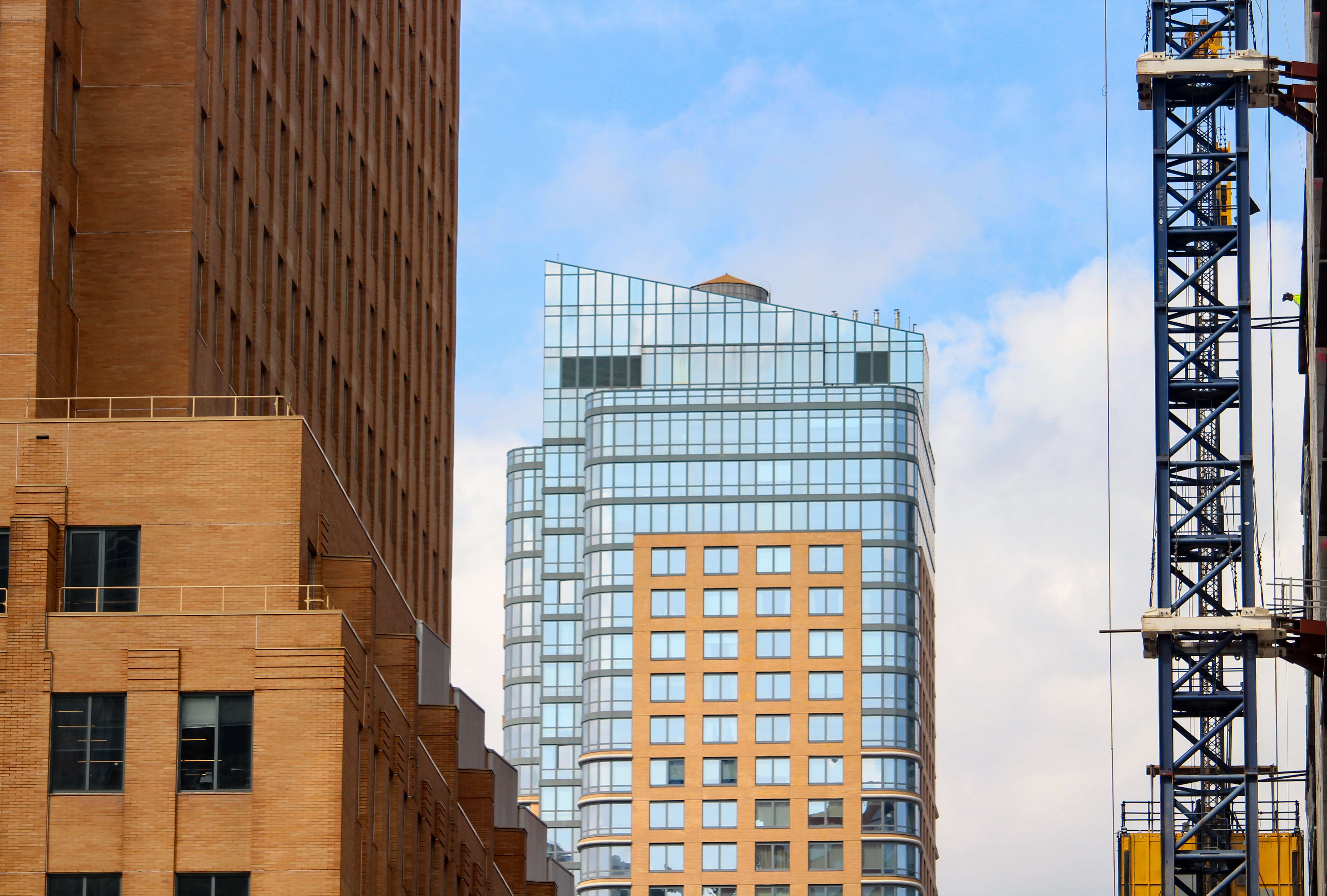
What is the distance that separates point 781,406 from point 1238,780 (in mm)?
107078

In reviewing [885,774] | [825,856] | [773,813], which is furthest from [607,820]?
[885,774]

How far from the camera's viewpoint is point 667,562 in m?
179

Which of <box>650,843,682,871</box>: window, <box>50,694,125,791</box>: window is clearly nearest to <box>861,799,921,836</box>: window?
<box>650,843,682,871</box>: window

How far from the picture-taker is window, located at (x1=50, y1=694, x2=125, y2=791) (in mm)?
51781

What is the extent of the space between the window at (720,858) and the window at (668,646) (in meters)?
14.7

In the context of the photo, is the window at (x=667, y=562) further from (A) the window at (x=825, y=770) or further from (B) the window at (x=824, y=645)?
(A) the window at (x=825, y=770)

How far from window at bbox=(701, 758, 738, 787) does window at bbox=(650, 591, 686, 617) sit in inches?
466

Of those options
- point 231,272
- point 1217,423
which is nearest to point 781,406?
point 1217,423

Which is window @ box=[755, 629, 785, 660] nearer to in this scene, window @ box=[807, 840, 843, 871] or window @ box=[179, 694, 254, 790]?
window @ box=[807, 840, 843, 871]

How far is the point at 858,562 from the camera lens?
17850 centimetres

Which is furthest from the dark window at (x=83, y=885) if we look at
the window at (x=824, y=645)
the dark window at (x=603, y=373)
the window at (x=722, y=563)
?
the dark window at (x=603, y=373)

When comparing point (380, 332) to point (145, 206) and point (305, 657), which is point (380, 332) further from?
point (305, 657)

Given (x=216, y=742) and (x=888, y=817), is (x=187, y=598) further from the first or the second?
(x=888, y=817)

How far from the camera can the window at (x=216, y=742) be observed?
2053 inches
